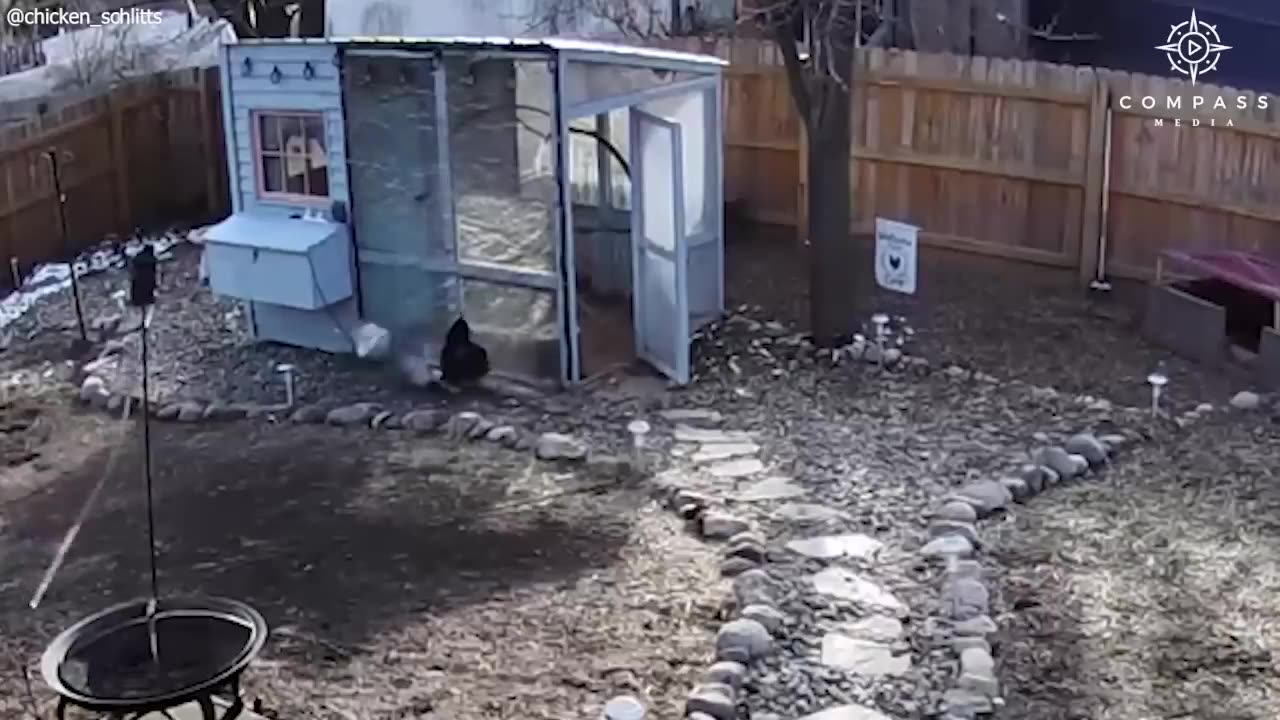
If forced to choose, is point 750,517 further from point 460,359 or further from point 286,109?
point 286,109

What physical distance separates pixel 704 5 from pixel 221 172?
473 cm

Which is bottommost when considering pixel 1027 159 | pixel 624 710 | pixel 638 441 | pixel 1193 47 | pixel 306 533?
pixel 306 533

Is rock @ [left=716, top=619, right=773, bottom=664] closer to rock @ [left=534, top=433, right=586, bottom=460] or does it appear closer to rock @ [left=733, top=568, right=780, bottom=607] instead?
rock @ [left=733, top=568, right=780, bottom=607]

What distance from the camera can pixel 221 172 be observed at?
39.0ft

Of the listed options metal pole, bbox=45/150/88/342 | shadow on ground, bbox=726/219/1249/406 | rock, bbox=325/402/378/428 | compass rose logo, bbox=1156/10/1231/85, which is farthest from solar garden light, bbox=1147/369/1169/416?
metal pole, bbox=45/150/88/342

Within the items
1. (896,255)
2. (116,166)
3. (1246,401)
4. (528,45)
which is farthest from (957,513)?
(116,166)

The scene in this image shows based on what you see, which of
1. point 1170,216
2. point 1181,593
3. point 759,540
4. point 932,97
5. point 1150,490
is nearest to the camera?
point 1181,593

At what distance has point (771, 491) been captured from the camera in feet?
21.6

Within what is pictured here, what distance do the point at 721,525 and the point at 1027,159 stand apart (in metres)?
4.44

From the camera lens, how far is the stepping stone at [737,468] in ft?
22.2

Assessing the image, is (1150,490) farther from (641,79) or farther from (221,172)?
(221,172)

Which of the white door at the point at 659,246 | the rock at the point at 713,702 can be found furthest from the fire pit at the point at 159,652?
the white door at the point at 659,246

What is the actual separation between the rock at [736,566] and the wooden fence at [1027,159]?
4.38 m

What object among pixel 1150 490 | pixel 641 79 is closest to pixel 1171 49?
pixel 641 79
